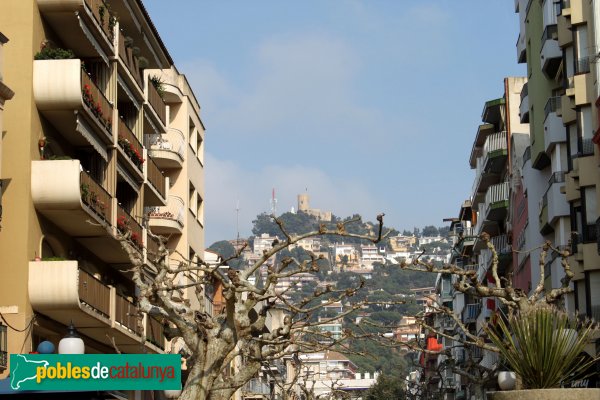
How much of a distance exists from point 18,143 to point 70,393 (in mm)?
13592

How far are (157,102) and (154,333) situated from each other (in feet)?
28.9

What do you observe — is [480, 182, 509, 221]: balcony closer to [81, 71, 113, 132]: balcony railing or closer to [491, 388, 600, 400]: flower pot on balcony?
[81, 71, 113, 132]: balcony railing

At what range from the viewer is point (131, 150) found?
44.6m

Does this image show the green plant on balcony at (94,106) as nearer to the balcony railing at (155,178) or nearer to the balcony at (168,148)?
the balcony railing at (155,178)

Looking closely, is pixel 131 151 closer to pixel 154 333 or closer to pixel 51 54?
pixel 154 333

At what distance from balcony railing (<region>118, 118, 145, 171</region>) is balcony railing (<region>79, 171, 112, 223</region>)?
3.23 metres

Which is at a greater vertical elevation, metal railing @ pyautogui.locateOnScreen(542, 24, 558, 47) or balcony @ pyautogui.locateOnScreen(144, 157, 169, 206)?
metal railing @ pyautogui.locateOnScreen(542, 24, 558, 47)

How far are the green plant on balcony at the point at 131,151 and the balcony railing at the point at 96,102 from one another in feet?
7.63

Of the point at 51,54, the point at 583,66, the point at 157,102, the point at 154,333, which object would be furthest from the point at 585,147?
the point at 51,54

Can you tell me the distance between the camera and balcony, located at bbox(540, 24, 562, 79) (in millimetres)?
51256

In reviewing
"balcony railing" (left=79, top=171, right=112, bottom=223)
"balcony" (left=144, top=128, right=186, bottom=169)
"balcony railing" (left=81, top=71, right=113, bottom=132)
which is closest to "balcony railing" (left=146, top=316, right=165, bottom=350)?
"balcony" (left=144, top=128, right=186, bottom=169)

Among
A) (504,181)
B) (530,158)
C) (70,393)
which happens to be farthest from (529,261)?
(70,393)

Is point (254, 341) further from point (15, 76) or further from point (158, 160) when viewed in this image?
point (158, 160)

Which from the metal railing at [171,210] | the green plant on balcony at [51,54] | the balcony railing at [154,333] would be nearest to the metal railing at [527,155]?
the metal railing at [171,210]
